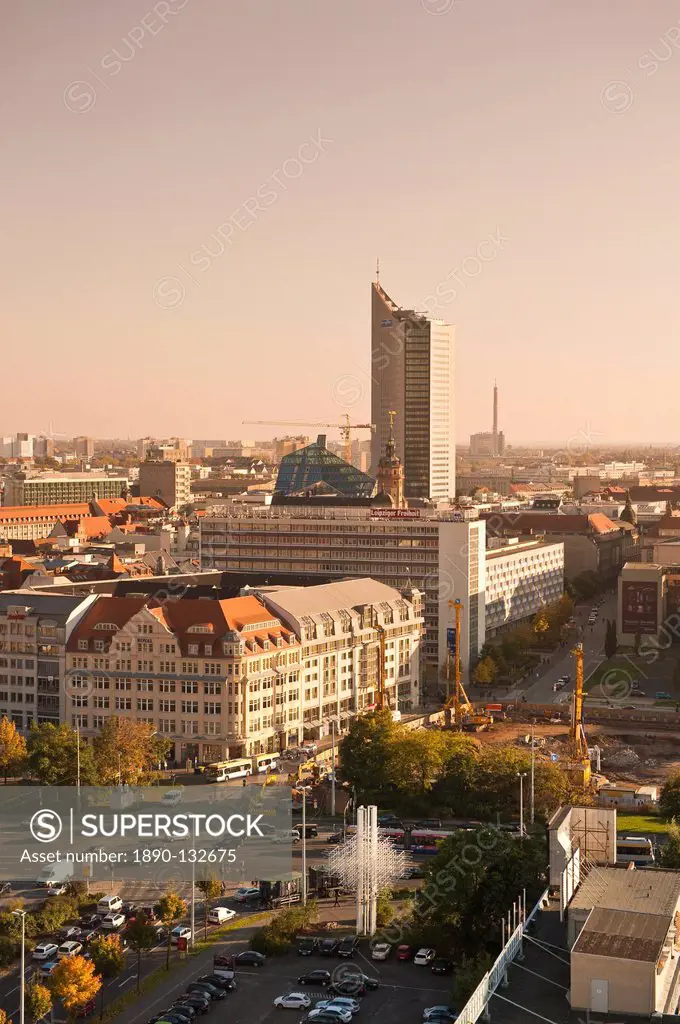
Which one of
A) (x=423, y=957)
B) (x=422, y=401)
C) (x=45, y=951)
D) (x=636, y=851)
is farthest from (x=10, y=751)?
(x=422, y=401)

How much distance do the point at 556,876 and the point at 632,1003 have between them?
16.7 feet

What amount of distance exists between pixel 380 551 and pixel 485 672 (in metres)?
7.56

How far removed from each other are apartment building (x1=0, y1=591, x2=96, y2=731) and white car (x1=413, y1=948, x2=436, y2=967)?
2339cm

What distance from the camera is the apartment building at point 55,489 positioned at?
143250 millimetres

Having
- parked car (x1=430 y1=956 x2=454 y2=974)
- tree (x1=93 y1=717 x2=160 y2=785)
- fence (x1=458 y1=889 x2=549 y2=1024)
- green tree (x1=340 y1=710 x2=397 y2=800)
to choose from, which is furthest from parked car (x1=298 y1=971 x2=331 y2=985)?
tree (x1=93 y1=717 x2=160 y2=785)

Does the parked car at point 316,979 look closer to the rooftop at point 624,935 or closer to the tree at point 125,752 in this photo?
the rooftop at point 624,935

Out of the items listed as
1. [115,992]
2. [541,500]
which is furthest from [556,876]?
[541,500]

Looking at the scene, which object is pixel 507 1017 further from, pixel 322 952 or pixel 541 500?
pixel 541 500

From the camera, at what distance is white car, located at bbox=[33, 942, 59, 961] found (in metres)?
29.5

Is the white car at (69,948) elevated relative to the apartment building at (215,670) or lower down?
lower down

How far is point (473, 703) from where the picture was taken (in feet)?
195

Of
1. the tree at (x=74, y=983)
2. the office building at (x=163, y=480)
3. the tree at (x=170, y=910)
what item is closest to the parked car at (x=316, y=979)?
the tree at (x=170, y=910)

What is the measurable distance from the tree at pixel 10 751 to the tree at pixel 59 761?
55cm

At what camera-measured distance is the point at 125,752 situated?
4256 cm
